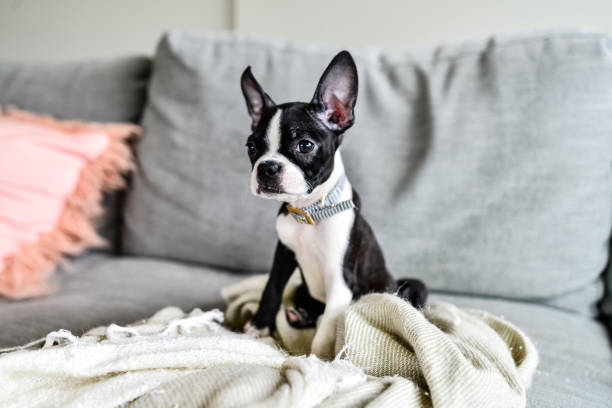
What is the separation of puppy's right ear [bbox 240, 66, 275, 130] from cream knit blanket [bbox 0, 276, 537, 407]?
1.02ft

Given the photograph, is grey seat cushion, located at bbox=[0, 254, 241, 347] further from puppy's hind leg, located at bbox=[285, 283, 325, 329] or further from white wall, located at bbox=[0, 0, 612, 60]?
white wall, located at bbox=[0, 0, 612, 60]

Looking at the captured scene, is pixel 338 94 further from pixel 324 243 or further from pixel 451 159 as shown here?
pixel 451 159

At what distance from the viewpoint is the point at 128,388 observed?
1.69 ft

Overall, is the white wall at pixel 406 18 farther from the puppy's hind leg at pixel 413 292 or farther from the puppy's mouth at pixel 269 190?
the puppy's mouth at pixel 269 190

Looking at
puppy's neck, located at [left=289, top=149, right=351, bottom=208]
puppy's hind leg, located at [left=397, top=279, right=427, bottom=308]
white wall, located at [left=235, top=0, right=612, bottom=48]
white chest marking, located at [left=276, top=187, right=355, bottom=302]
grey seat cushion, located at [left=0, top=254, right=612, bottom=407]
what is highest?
white wall, located at [left=235, top=0, right=612, bottom=48]

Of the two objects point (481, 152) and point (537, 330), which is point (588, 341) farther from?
point (481, 152)

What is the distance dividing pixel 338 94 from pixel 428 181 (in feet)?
1.68

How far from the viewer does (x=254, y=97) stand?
67 centimetres

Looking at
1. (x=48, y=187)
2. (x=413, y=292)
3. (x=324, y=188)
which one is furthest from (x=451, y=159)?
(x=48, y=187)

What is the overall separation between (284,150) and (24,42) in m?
2.00

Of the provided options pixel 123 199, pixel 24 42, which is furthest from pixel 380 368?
pixel 24 42

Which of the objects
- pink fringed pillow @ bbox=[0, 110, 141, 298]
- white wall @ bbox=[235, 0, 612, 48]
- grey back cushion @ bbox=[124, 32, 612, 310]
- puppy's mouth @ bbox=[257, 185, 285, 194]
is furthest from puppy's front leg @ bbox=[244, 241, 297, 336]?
white wall @ bbox=[235, 0, 612, 48]

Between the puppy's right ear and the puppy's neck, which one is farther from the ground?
the puppy's right ear

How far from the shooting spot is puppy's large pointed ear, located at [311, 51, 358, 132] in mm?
622
